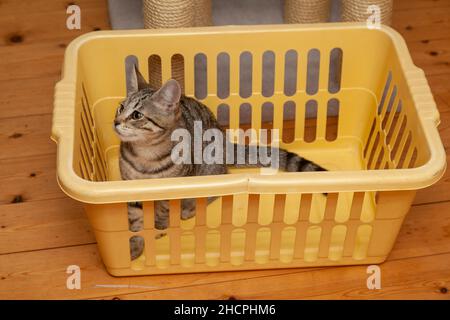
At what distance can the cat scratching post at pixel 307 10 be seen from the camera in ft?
6.35

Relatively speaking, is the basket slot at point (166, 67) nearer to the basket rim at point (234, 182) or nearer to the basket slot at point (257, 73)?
the basket slot at point (257, 73)

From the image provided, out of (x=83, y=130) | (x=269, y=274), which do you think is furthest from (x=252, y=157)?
(x=83, y=130)

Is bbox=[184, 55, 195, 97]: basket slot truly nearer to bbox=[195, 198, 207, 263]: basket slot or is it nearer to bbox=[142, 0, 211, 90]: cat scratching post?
bbox=[142, 0, 211, 90]: cat scratching post

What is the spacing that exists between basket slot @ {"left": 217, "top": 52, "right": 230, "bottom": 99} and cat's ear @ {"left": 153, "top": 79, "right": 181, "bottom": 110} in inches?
19.6

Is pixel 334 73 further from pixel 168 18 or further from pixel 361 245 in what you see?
pixel 361 245

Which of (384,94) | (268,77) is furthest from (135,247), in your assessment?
(384,94)

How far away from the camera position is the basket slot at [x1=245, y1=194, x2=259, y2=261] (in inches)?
50.6

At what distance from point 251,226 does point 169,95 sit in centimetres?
31

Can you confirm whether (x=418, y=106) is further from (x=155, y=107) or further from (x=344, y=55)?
(x=155, y=107)

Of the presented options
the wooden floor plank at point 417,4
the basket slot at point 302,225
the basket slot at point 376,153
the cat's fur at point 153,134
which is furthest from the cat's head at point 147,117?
the wooden floor plank at point 417,4

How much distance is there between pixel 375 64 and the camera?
164 cm

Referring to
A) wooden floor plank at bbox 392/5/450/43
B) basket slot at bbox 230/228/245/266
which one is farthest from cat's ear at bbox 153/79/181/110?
wooden floor plank at bbox 392/5/450/43

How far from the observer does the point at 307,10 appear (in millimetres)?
1945
